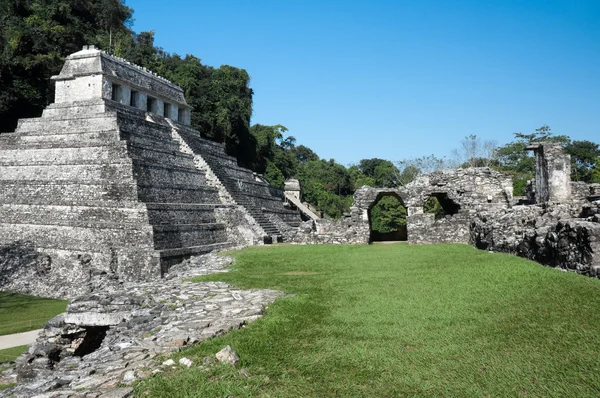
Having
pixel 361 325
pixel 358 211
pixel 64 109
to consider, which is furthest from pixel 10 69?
pixel 361 325

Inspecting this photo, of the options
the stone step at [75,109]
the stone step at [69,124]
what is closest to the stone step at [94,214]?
the stone step at [69,124]

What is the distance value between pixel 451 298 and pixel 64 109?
67.6 feet

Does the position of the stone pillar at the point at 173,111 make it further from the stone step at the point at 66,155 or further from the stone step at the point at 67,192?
the stone step at the point at 67,192

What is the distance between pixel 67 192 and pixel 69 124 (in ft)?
16.4

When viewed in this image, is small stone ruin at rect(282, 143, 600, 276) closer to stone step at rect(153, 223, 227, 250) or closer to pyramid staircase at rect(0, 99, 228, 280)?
stone step at rect(153, 223, 227, 250)

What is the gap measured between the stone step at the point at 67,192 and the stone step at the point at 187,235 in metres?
1.66

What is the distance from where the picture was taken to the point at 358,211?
1847cm

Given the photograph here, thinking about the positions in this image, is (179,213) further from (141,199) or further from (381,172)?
(381,172)

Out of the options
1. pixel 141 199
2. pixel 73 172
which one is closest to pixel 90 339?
pixel 141 199

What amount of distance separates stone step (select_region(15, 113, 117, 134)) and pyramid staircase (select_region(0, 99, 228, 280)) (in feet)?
0.16

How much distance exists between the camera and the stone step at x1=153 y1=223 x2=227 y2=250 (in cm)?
1539

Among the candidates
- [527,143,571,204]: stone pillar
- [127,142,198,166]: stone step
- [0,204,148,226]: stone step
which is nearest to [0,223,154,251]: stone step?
[0,204,148,226]: stone step

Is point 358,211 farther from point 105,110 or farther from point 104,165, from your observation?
point 105,110

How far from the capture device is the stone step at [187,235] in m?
15.4
